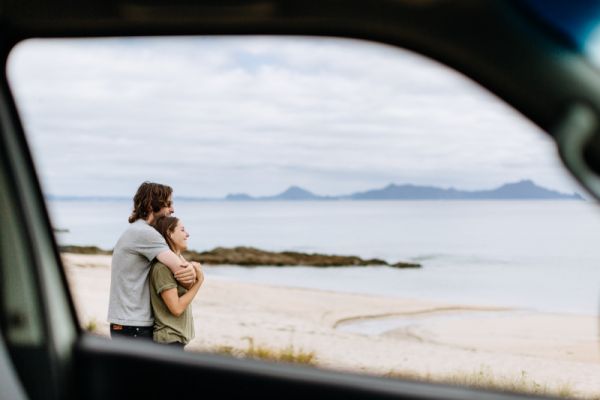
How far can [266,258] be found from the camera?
30.8 metres

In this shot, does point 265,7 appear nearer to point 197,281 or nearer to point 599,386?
point 197,281

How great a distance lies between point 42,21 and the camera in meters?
1.62

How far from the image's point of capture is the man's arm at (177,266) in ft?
13.5

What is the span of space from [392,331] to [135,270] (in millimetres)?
13780

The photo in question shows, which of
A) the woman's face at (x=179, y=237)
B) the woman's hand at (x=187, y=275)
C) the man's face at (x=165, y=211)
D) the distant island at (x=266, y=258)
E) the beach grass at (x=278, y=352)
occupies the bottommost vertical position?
the beach grass at (x=278, y=352)

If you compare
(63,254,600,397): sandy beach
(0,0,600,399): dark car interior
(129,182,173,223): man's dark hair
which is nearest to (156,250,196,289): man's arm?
(129,182,173,223): man's dark hair

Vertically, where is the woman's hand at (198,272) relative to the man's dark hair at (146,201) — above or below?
below

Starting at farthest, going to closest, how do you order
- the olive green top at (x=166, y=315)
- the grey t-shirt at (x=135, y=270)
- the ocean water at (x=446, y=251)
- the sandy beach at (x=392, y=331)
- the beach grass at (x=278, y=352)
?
the ocean water at (x=446, y=251), the sandy beach at (x=392, y=331), the beach grass at (x=278, y=352), the grey t-shirt at (x=135, y=270), the olive green top at (x=166, y=315)

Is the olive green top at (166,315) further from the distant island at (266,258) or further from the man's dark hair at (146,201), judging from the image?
the distant island at (266,258)

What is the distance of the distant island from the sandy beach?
467 cm

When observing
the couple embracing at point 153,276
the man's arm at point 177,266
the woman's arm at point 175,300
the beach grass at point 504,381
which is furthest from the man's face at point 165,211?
the beach grass at point 504,381

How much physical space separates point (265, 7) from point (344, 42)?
0.15 metres

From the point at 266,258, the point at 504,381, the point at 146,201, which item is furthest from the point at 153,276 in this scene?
the point at 266,258

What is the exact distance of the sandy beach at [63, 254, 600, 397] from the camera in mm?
12703
